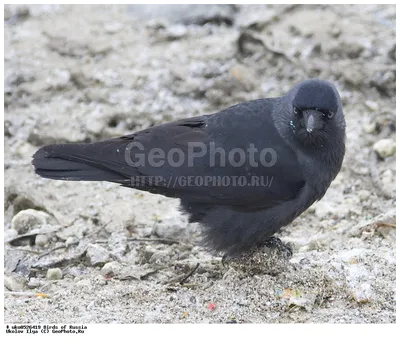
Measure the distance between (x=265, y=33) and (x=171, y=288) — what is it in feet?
15.0

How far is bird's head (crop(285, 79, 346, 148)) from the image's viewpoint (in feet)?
17.2

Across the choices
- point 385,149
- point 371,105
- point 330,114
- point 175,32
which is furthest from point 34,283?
point 175,32

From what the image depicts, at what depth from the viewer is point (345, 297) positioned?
5086mm

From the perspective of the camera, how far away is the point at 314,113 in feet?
17.3

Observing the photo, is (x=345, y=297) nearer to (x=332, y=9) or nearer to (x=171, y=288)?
(x=171, y=288)

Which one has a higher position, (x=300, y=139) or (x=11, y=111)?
(x=300, y=139)

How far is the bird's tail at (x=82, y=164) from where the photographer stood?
218 inches

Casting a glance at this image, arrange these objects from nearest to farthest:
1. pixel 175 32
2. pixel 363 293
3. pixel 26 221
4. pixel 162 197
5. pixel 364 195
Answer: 1. pixel 363 293
2. pixel 26 221
3. pixel 364 195
4. pixel 162 197
5. pixel 175 32

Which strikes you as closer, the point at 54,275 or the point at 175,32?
the point at 54,275

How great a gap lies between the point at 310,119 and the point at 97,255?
204 centimetres

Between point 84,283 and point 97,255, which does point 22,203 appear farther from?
point 84,283

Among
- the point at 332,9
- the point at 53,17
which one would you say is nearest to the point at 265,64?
the point at 332,9

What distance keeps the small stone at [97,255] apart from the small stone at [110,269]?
8cm

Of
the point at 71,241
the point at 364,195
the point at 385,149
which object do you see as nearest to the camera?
the point at 71,241
